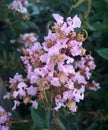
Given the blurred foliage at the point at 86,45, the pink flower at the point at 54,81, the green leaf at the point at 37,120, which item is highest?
the blurred foliage at the point at 86,45

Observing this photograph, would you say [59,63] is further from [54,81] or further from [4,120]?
[4,120]

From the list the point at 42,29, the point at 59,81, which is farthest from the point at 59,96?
the point at 42,29

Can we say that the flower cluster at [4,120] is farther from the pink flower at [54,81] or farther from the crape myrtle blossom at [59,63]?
the pink flower at [54,81]

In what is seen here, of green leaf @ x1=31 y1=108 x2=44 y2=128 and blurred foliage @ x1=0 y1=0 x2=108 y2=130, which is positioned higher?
blurred foliage @ x1=0 y1=0 x2=108 y2=130

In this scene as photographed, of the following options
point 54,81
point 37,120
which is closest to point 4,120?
point 37,120

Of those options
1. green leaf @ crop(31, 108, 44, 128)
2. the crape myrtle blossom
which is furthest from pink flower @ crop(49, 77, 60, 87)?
green leaf @ crop(31, 108, 44, 128)

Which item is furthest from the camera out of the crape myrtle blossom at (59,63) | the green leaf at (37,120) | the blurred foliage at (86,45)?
the blurred foliage at (86,45)

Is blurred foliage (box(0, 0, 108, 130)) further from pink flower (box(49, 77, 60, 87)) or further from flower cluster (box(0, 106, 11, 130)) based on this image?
pink flower (box(49, 77, 60, 87))

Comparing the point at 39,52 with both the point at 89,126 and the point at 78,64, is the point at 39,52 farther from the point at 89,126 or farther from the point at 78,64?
the point at 89,126

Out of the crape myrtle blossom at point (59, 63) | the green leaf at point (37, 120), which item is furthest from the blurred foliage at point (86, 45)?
the crape myrtle blossom at point (59, 63)
